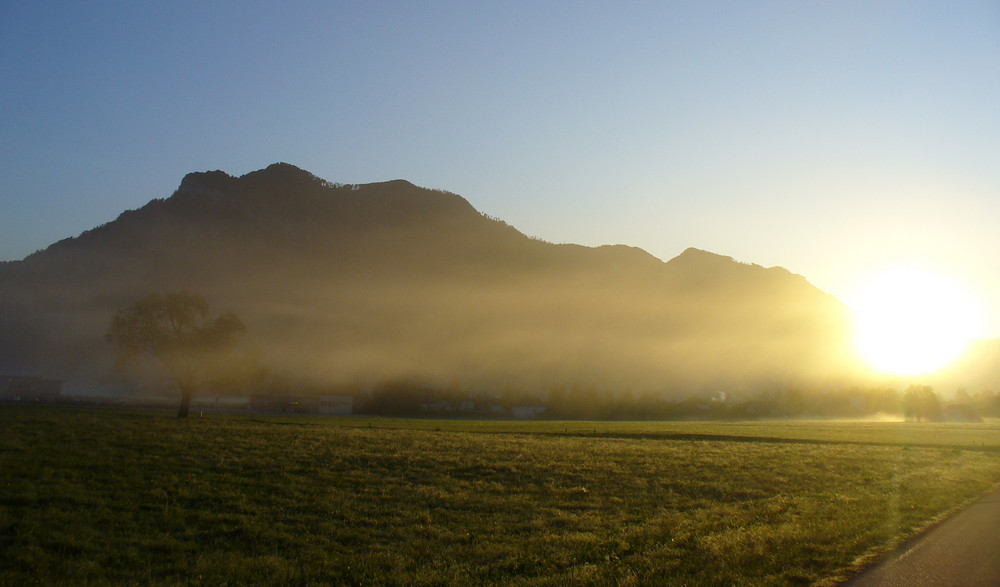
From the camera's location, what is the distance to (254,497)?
19.6 metres

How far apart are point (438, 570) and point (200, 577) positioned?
4480 millimetres

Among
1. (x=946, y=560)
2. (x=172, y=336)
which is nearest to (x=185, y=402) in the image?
(x=172, y=336)

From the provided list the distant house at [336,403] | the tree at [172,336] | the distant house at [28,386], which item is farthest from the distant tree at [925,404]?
the distant house at [28,386]

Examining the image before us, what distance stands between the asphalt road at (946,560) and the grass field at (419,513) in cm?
71

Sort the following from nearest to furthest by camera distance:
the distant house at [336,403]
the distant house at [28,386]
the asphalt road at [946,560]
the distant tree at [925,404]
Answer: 1. the asphalt road at [946,560]
2. the distant house at [28,386]
3. the distant house at [336,403]
4. the distant tree at [925,404]

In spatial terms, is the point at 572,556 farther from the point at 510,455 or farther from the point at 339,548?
the point at 510,455

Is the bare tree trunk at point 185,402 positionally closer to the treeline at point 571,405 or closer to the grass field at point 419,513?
the grass field at point 419,513

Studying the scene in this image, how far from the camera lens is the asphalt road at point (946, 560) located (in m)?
11.7

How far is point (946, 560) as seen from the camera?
1348 cm

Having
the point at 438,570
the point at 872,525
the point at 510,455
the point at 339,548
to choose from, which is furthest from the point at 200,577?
the point at 510,455

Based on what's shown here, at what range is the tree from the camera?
64.0 m

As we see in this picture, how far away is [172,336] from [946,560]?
67443 millimetres

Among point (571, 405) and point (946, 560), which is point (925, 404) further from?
point (946, 560)

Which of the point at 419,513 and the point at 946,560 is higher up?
the point at 946,560
